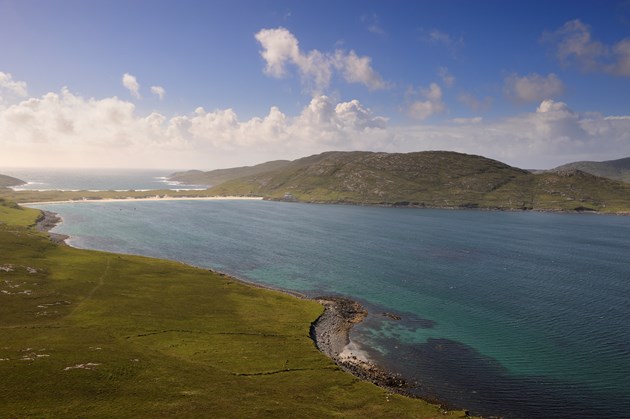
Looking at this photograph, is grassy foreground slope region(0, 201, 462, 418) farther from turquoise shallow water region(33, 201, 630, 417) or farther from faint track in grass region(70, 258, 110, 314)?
turquoise shallow water region(33, 201, 630, 417)

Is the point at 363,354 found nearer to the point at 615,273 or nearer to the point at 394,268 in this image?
the point at 394,268

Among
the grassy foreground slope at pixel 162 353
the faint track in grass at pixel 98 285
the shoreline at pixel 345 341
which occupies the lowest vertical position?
the shoreline at pixel 345 341

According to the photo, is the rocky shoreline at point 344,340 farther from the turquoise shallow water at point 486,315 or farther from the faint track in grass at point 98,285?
the faint track in grass at point 98,285

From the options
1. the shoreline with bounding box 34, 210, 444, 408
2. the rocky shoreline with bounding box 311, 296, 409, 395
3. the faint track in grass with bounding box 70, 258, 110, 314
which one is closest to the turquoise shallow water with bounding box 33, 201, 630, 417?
the shoreline with bounding box 34, 210, 444, 408

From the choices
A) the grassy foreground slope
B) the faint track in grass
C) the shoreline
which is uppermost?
the faint track in grass

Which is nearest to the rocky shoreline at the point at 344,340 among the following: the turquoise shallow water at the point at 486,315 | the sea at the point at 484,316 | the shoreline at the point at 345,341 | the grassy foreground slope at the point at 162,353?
the shoreline at the point at 345,341

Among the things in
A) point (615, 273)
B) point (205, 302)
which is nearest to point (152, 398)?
point (205, 302)
